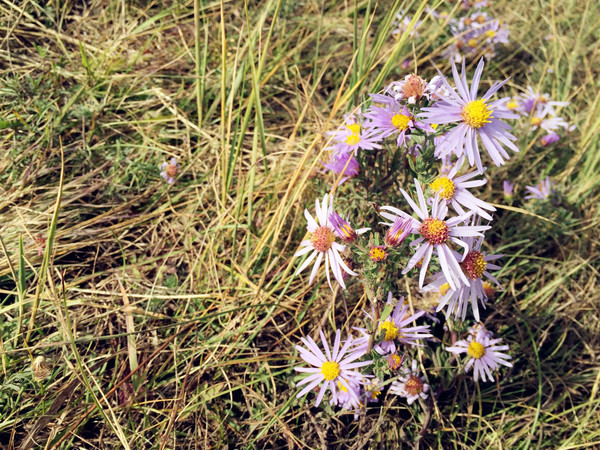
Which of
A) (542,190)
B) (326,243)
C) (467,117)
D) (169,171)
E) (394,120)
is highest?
(467,117)

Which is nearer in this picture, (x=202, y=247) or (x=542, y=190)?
(x=202, y=247)

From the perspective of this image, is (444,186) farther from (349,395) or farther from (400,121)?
(349,395)

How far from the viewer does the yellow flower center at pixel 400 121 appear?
59.6 inches

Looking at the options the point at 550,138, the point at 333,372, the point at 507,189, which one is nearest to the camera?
the point at 333,372

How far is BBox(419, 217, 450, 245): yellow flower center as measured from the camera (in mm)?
1351

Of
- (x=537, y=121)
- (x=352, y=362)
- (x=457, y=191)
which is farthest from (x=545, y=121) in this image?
(x=352, y=362)

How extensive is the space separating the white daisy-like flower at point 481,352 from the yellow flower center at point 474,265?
42 centimetres

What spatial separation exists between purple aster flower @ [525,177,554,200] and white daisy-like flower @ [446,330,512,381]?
31.6 inches

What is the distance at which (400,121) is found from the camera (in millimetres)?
1522

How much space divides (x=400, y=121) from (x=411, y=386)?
969 millimetres

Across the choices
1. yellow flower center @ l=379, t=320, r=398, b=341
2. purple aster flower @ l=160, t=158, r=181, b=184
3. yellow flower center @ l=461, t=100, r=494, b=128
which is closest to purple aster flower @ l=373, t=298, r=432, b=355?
yellow flower center @ l=379, t=320, r=398, b=341

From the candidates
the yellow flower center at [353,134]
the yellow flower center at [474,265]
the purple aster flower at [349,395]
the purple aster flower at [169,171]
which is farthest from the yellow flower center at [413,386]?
the purple aster flower at [169,171]

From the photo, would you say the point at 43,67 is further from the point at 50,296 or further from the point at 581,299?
the point at 581,299

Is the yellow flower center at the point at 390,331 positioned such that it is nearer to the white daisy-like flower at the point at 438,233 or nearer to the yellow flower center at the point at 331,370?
the yellow flower center at the point at 331,370
